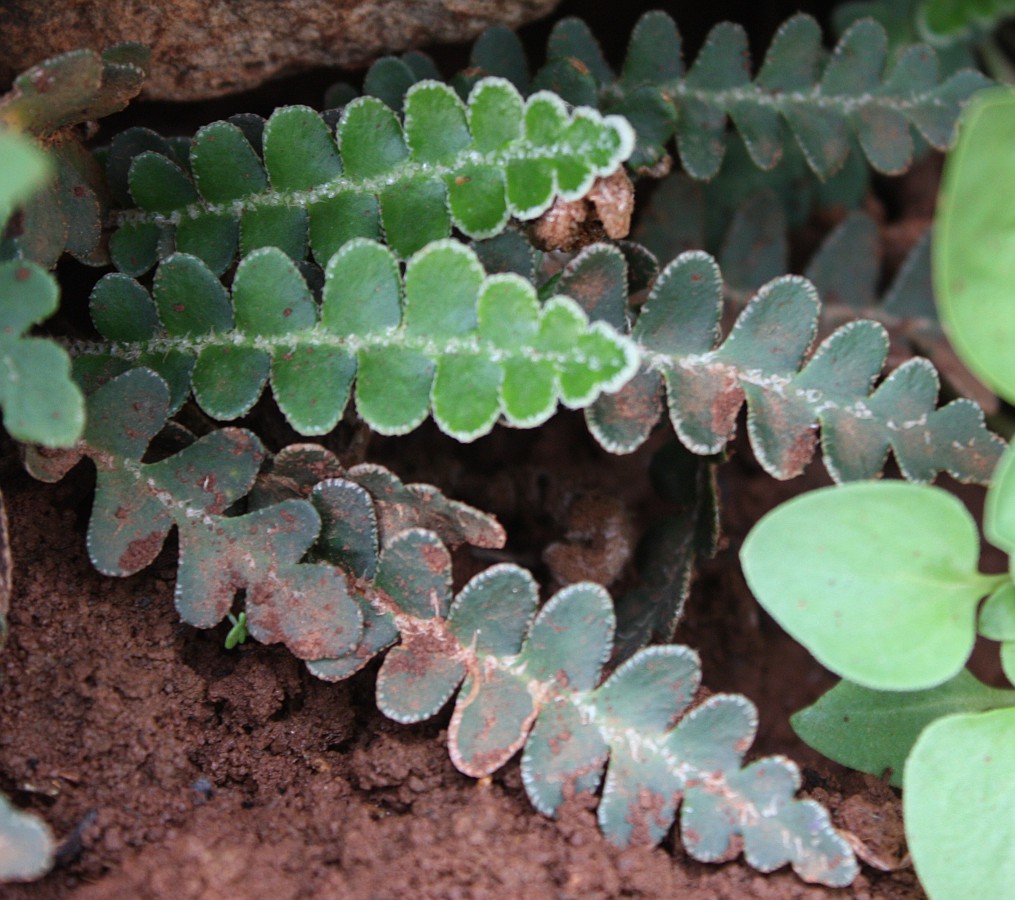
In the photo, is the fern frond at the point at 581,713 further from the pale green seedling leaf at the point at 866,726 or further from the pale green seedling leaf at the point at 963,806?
the pale green seedling leaf at the point at 866,726

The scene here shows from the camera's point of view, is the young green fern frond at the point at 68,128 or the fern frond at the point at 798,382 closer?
the young green fern frond at the point at 68,128

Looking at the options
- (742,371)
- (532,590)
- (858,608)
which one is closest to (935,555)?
(858,608)

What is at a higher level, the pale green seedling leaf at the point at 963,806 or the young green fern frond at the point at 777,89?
the young green fern frond at the point at 777,89

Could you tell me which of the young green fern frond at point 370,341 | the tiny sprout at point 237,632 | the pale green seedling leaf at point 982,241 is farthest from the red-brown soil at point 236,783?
the pale green seedling leaf at point 982,241

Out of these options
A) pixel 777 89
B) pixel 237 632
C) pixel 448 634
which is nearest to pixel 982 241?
pixel 448 634

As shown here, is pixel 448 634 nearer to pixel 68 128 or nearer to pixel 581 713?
pixel 581 713

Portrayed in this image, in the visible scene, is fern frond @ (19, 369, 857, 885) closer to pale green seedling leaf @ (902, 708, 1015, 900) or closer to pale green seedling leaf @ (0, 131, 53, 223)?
pale green seedling leaf @ (902, 708, 1015, 900)
